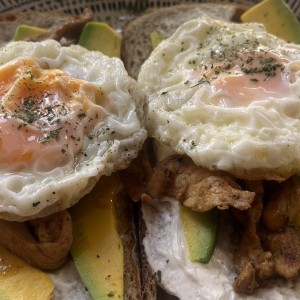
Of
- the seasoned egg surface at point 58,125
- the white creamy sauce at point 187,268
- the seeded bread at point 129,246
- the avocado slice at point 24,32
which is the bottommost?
the seeded bread at point 129,246

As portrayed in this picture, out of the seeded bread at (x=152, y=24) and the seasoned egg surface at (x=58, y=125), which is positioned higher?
the seasoned egg surface at (x=58, y=125)

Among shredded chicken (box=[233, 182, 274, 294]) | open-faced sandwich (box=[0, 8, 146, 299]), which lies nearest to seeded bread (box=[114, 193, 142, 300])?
open-faced sandwich (box=[0, 8, 146, 299])

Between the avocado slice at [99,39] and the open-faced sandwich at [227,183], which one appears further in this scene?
the avocado slice at [99,39]

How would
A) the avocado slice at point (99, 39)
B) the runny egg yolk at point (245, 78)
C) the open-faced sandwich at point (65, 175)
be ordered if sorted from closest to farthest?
the open-faced sandwich at point (65, 175)
the runny egg yolk at point (245, 78)
the avocado slice at point (99, 39)

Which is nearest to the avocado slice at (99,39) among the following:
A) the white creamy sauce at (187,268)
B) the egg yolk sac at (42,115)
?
the egg yolk sac at (42,115)

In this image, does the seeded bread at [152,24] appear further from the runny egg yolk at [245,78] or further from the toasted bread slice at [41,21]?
the runny egg yolk at [245,78]

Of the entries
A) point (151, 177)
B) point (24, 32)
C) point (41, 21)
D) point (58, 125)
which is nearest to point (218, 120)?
point (151, 177)

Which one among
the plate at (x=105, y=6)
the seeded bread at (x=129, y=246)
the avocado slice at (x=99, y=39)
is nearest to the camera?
the seeded bread at (x=129, y=246)
